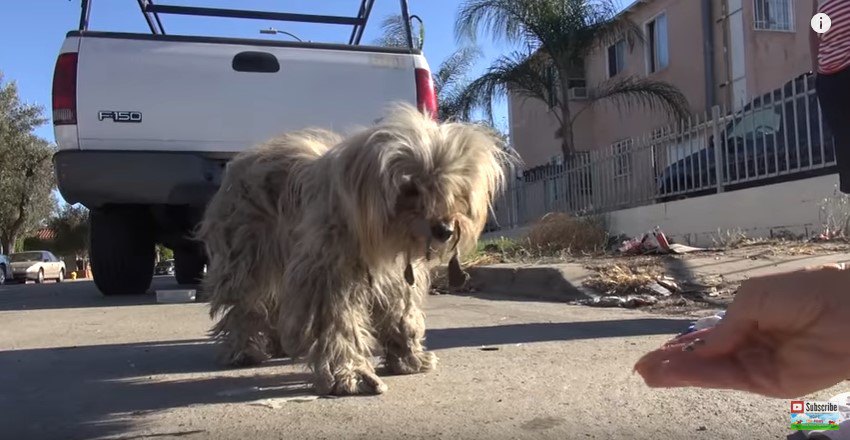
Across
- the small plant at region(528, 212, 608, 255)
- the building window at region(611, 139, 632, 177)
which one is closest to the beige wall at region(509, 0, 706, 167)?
the building window at region(611, 139, 632, 177)

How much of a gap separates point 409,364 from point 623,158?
29.5 ft

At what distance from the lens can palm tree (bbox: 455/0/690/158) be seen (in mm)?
17062

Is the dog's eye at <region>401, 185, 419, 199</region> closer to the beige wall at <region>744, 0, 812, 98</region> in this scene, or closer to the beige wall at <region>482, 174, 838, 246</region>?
the beige wall at <region>482, 174, 838, 246</region>

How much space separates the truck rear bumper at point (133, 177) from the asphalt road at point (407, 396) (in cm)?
144

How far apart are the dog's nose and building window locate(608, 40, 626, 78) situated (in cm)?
1897

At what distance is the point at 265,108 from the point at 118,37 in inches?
55.1

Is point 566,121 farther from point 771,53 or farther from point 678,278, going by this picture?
point 678,278

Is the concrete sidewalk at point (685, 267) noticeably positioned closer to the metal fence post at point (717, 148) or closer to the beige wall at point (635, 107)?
the metal fence post at point (717, 148)

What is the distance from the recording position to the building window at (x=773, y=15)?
53.2 ft

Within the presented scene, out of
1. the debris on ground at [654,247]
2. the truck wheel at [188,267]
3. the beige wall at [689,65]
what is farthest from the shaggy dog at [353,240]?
the beige wall at [689,65]

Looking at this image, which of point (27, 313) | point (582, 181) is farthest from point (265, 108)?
point (582, 181)

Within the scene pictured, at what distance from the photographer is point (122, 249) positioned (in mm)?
7961

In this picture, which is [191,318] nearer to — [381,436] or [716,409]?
[381,436]

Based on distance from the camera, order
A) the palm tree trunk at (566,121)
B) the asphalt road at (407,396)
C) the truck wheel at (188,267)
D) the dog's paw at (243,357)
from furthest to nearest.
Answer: the palm tree trunk at (566,121)
the truck wheel at (188,267)
the dog's paw at (243,357)
the asphalt road at (407,396)
